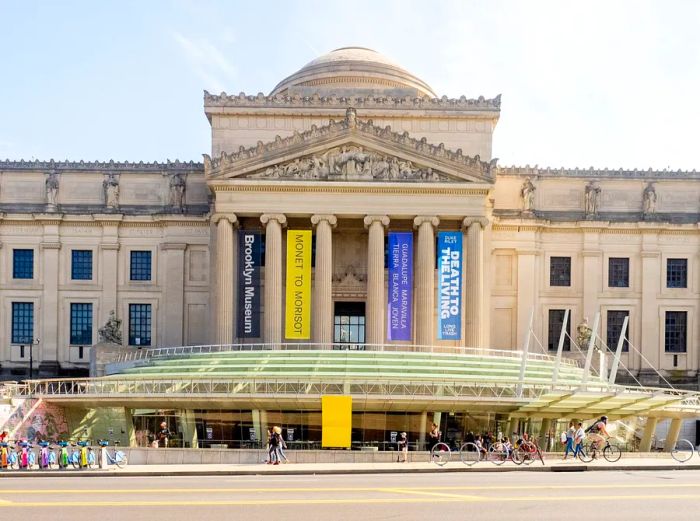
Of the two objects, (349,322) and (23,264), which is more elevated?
(23,264)

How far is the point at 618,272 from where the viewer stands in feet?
263

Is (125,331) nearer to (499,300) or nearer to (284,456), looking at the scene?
(499,300)

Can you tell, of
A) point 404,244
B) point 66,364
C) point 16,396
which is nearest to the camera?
point 16,396

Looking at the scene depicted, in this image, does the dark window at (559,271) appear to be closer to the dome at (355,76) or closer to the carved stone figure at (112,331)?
the dome at (355,76)

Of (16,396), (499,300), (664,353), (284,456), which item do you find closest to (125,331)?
(16,396)

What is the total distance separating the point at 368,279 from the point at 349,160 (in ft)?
31.0

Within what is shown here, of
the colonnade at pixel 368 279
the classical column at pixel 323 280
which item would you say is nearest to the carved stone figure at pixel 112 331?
the colonnade at pixel 368 279

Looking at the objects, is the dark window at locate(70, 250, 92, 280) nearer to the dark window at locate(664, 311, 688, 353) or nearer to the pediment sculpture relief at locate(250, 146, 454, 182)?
the pediment sculpture relief at locate(250, 146, 454, 182)

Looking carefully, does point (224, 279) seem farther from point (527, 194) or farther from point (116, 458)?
point (116, 458)

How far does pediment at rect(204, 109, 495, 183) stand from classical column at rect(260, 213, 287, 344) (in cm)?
345

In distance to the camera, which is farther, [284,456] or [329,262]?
[329,262]

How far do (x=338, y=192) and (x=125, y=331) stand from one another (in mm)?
23682

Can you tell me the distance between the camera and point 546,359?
72562 mm

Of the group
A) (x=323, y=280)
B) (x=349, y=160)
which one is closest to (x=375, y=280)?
(x=323, y=280)
